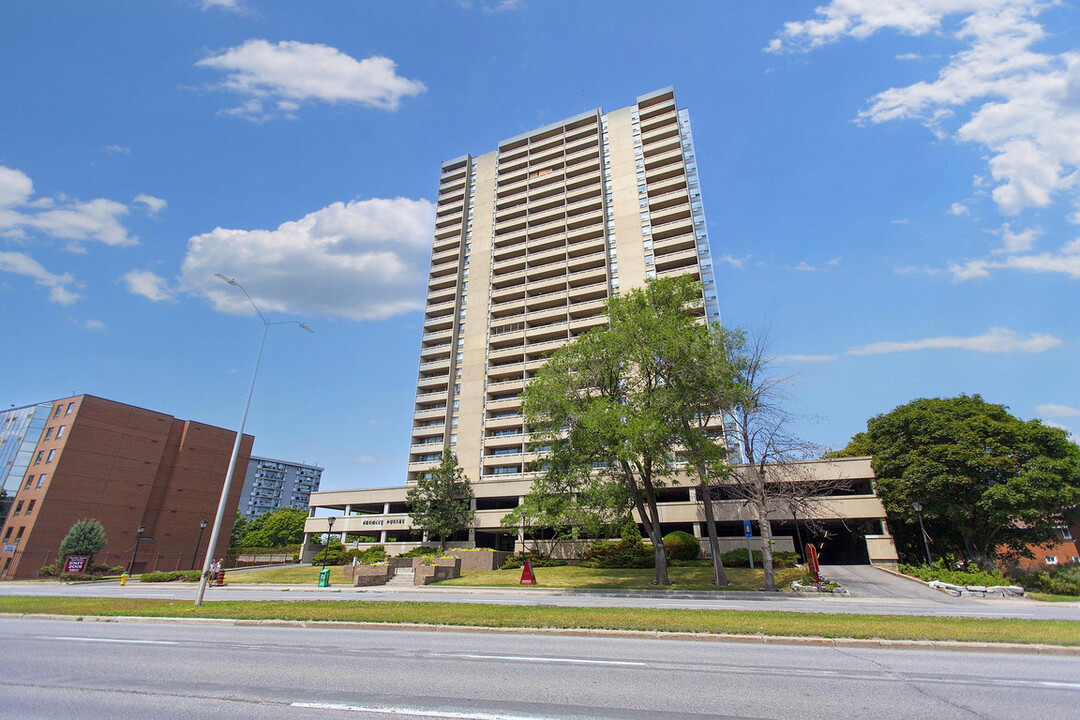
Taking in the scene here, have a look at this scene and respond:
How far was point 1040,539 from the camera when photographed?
88.2ft

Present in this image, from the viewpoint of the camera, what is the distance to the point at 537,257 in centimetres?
6781

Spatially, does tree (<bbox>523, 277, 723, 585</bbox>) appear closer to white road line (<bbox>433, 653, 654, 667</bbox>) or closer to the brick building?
white road line (<bbox>433, 653, 654, 667</bbox>)

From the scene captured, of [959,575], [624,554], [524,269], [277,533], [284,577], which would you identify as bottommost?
[284,577]

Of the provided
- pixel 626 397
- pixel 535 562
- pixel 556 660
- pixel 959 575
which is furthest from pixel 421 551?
pixel 556 660

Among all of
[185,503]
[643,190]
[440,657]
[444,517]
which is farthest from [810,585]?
[185,503]

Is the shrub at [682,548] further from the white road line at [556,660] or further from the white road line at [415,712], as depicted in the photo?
the white road line at [415,712]

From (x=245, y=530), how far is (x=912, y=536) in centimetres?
11305

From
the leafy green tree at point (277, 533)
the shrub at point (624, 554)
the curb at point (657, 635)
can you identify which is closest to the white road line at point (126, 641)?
the curb at point (657, 635)

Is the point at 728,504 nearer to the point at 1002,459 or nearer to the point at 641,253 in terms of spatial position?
the point at 1002,459

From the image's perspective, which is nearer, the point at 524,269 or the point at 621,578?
the point at 621,578

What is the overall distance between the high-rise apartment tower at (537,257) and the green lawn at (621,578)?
906 inches

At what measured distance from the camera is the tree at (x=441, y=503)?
4409 centimetres

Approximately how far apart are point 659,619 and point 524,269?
59641 millimetres

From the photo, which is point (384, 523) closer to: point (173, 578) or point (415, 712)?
point (173, 578)
